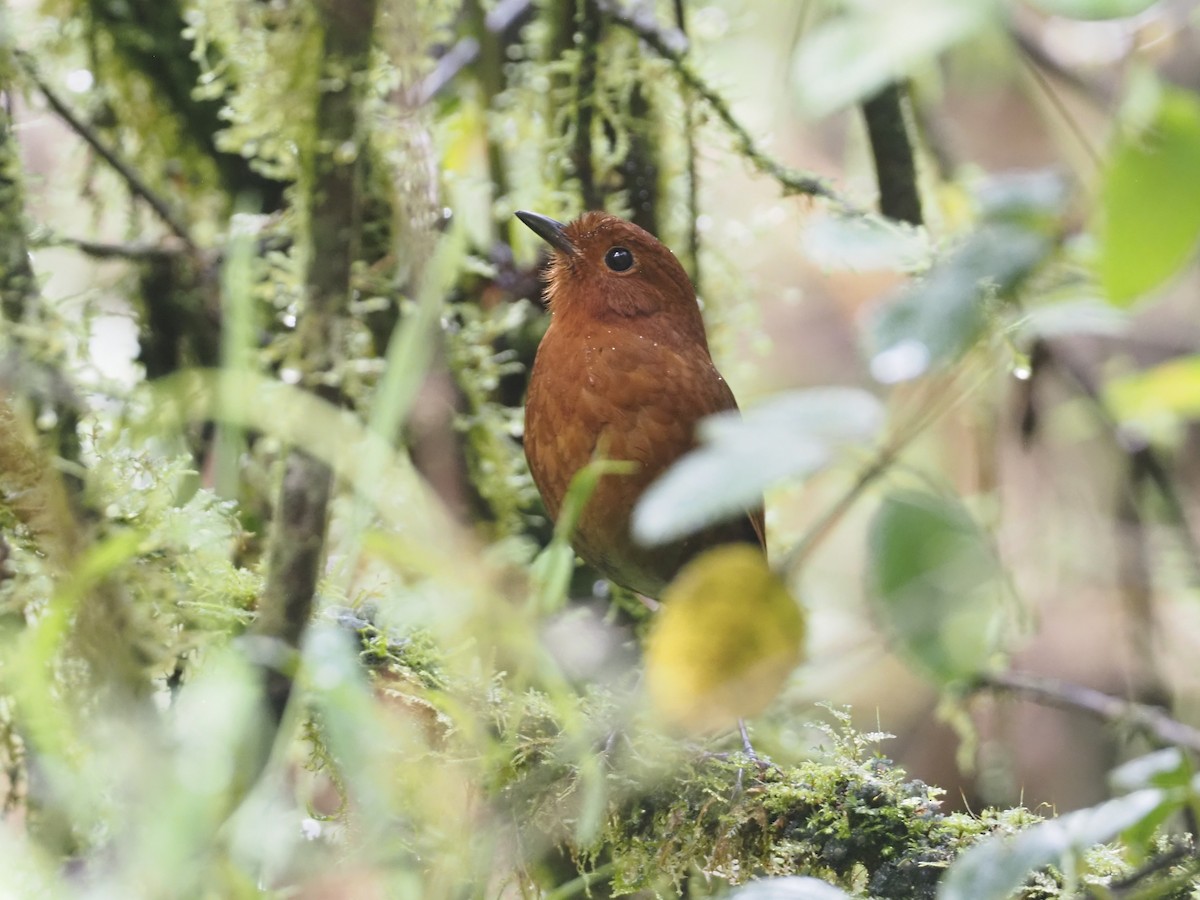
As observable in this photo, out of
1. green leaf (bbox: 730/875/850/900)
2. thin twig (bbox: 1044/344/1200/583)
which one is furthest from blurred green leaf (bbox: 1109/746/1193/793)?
thin twig (bbox: 1044/344/1200/583)

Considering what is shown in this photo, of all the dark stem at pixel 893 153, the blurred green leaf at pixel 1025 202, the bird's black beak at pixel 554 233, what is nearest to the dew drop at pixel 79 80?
the bird's black beak at pixel 554 233

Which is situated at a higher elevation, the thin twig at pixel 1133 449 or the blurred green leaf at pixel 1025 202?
the blurred green leaf at pixel 1025 202

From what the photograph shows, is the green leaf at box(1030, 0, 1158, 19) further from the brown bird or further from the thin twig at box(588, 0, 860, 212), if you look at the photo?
the thin twig at box(588, 0, 860, 212)

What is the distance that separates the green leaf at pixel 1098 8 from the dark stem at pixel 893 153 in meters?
1.97

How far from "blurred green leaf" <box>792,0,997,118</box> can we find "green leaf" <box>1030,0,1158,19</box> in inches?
8.3

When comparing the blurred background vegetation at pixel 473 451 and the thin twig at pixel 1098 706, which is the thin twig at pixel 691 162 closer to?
the blurred background vegetation at pixel 473 451

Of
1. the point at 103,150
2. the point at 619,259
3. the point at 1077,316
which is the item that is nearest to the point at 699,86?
the point at 619,259

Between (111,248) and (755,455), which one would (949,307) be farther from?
(111,248)

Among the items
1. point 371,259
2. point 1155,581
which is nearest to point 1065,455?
point 1155,581

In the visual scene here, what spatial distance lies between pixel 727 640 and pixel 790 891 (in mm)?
307

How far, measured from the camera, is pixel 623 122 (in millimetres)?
2795

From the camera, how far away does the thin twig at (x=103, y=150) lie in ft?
7.79

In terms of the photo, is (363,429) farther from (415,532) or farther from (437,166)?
(437,166)

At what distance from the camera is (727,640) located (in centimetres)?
105
